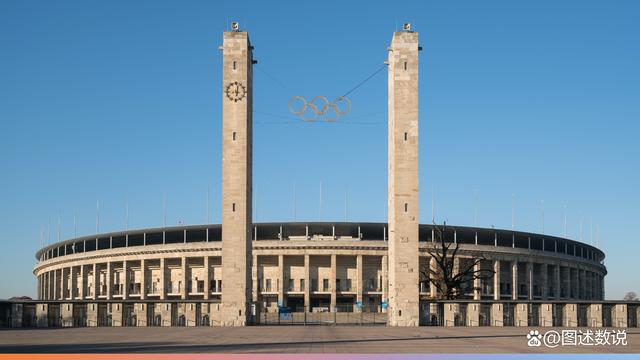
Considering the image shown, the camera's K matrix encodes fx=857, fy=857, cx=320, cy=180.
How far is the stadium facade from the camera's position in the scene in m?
79.8

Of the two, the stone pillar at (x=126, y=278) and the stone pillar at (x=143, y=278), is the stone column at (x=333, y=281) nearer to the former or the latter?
the stone pillar at (x=143, y=278)

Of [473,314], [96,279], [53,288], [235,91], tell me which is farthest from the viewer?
[53,288]

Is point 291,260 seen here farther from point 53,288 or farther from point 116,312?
point 53,288

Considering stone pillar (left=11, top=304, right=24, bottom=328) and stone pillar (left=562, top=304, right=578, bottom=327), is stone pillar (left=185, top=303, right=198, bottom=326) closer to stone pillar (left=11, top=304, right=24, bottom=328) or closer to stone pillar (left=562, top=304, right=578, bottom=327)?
stone pillar (left=11, top=304, right=24, bottom=328)

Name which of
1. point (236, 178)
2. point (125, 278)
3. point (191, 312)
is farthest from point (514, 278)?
point (191, 312)

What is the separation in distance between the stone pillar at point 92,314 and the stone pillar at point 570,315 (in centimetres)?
4421

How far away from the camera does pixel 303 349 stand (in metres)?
38.3

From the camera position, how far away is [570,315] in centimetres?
8088

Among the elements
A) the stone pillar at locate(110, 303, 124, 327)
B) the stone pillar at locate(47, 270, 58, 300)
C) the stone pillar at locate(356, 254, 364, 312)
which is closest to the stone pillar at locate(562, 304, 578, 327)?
the stone pillar at locate(110, 303, 124, 327)

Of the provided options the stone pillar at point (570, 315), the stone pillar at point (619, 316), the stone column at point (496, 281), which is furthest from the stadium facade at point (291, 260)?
the stone pillar at point (619, 316)

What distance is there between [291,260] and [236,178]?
55779mm

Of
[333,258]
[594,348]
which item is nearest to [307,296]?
[333,258]

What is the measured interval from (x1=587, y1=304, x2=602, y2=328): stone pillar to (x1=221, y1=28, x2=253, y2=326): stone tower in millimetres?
32248

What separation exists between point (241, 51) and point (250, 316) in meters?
25.2
